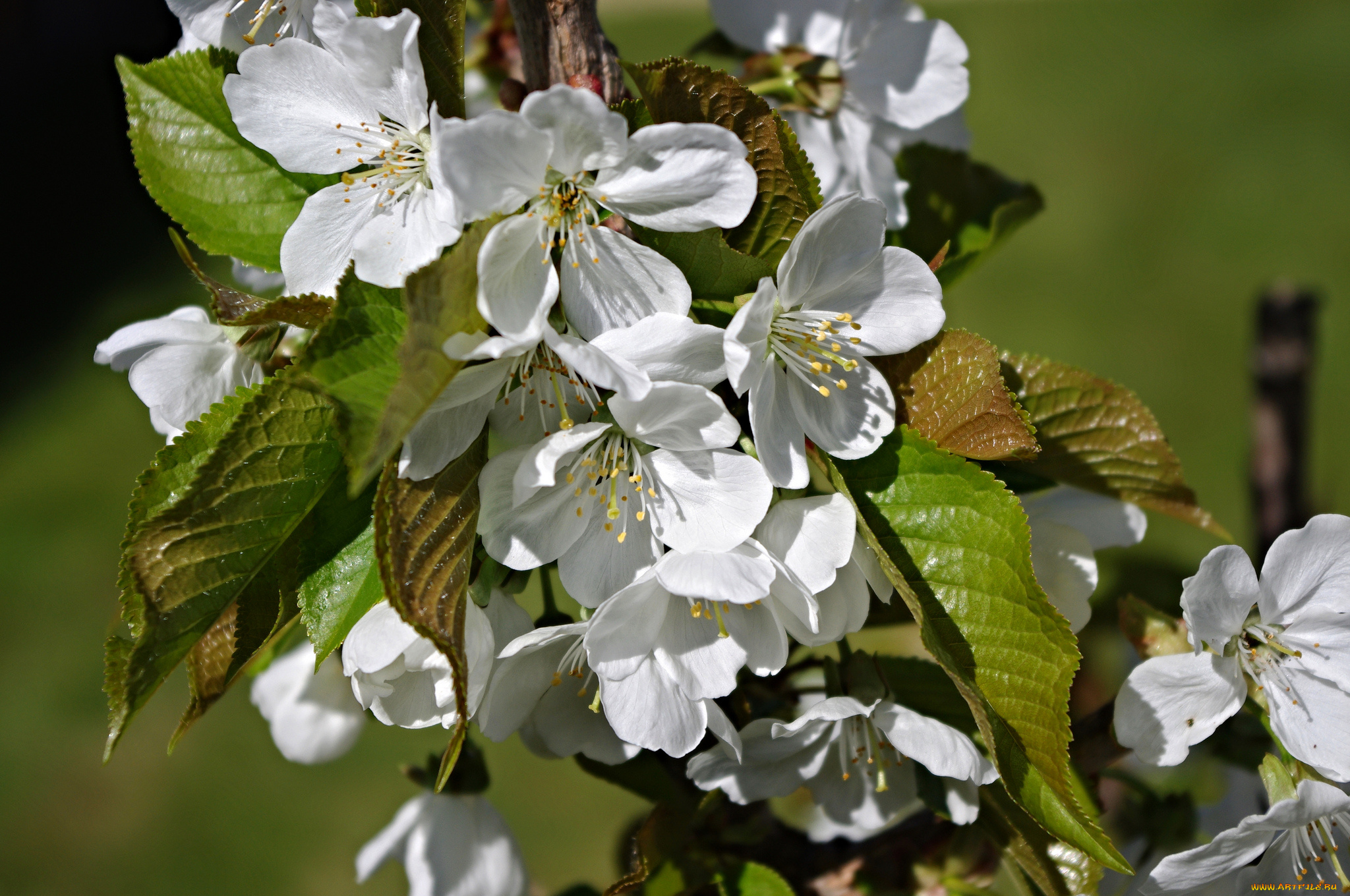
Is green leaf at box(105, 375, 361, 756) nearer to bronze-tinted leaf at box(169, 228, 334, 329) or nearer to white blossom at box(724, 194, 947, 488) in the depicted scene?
bronze-tinted leaf at box(169, 228, 334, 329)

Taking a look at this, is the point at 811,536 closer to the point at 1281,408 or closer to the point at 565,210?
the point at 565,210

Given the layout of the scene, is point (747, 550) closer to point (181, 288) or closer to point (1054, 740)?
point (1054, 740)

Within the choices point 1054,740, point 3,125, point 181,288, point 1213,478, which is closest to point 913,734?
point 1054,740

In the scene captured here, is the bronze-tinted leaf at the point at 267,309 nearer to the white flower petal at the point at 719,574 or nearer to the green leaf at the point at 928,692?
the white flower petal at the point at 719,574

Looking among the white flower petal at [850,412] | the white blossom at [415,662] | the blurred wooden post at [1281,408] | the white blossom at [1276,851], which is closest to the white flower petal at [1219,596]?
the white blossom at [1276,851]

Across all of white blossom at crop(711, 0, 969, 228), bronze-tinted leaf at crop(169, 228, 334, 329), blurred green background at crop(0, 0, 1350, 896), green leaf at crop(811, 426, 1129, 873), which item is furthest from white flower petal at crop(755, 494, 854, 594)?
blurred green background at crop(0, 0, 1350, 896)

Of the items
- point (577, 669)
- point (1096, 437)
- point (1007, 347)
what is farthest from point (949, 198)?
point (1007, 347)
